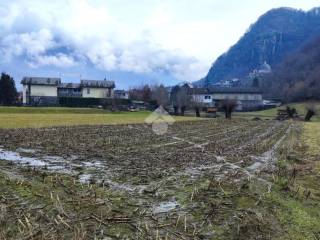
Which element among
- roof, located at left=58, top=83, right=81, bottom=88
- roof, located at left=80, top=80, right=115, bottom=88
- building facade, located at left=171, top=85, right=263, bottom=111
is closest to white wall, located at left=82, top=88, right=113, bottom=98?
roof, located at left=80, top=80, right=115, bottom=88

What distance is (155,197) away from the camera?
1230 centimetres

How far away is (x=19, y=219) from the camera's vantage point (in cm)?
904

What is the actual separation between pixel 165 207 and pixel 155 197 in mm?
1232

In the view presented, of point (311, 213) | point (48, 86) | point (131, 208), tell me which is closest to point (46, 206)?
point (131, 208)

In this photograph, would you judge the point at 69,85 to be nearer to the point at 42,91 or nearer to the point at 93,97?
the point at 42,91

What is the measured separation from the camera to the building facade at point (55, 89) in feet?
447

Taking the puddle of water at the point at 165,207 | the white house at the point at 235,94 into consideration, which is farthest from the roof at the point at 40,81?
the puddle of water at the point at 165,207

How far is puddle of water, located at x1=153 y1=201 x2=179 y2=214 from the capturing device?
10.7m

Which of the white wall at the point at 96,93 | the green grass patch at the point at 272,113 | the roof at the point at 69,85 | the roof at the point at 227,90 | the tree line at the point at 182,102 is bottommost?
the green grass patch at the point at 272,113

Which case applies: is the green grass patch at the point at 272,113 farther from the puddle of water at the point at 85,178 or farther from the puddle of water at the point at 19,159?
the puddle of water at the point at 85,178

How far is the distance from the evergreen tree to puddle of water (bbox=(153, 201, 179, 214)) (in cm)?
10828

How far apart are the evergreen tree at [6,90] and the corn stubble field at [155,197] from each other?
9622cm

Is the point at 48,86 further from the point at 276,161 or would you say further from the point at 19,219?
the point at 19,219

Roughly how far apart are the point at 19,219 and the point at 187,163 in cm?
1178
